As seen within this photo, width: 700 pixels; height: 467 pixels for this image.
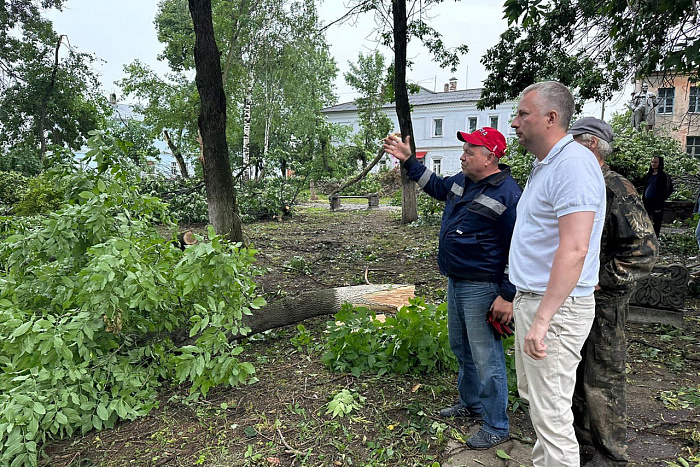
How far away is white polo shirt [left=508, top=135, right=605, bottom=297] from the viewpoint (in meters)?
1.81

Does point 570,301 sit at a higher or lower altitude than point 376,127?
lower

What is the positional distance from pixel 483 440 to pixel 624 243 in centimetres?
136

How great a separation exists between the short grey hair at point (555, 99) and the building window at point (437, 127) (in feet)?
137

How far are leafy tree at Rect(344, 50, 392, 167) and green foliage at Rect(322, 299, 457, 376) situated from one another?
27.6 m

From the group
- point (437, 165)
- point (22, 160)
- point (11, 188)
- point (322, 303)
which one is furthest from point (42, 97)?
point (437, 165)

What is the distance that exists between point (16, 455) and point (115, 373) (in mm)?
655

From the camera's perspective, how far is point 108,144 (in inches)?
140

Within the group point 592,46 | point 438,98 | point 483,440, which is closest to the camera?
point 483,440

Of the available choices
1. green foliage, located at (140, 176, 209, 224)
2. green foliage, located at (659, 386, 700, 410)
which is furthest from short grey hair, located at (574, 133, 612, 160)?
green foliage, located at (140, 176, 209, 224)

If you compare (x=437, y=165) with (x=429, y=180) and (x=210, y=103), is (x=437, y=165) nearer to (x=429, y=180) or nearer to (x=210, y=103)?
(x=210, y=103)

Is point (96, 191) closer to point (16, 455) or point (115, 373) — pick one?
point (115, 373)

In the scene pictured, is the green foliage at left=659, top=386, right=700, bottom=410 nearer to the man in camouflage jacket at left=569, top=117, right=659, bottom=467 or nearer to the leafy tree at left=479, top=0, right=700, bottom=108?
the man in camouflage jacket at left=569, top=117, right=659, bottom=467

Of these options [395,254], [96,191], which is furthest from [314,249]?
[96,191]

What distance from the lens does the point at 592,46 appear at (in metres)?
8.16
